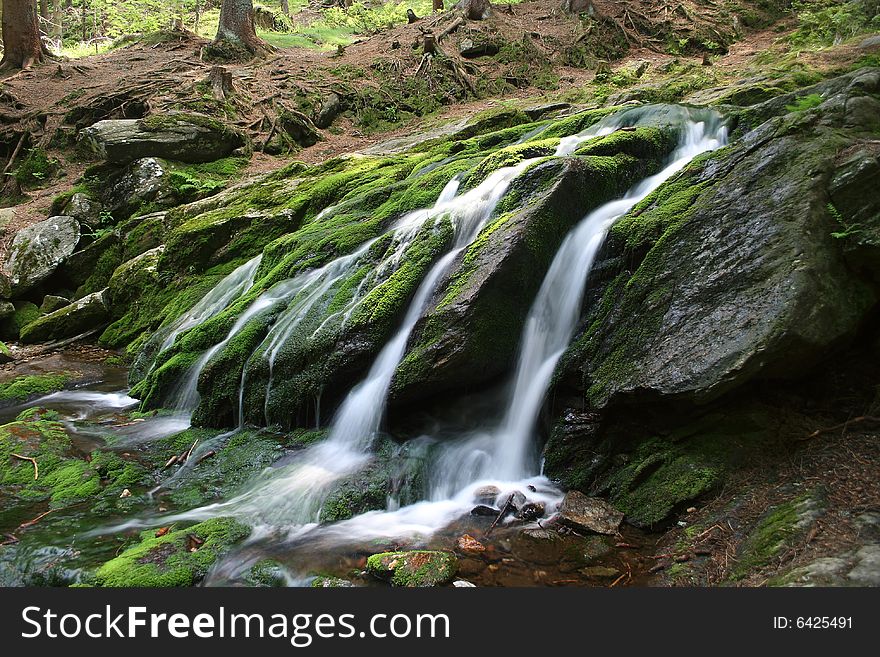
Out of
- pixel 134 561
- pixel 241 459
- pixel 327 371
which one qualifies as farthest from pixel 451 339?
pixel 134 561

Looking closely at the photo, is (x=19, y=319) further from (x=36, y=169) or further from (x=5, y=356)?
(x=36, y=169)

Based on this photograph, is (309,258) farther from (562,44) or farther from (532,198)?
(562,44)

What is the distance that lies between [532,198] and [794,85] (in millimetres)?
5578

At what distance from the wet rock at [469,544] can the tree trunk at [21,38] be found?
2014 centimetres

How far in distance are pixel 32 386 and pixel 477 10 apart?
55.3 feet

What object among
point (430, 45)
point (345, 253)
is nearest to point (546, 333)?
point (345, 253)

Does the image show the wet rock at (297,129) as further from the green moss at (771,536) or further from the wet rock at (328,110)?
the green moss at (771,536)

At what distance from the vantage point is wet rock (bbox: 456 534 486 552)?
13.3 feet

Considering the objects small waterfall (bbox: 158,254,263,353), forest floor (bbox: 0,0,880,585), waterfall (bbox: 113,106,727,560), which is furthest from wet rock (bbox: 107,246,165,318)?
waterfall (bbox: 113,106,727,560)

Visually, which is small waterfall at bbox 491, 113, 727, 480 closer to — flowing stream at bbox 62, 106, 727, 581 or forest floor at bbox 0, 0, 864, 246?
flowing stream at bbox 62, 106, 727, 581

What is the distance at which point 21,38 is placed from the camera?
16562mm

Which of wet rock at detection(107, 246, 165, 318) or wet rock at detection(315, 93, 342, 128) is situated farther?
wet rock at detection(315, 93, 342, 128)

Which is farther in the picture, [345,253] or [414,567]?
[345,253]

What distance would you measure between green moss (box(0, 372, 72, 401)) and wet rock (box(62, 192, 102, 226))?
212 inches
